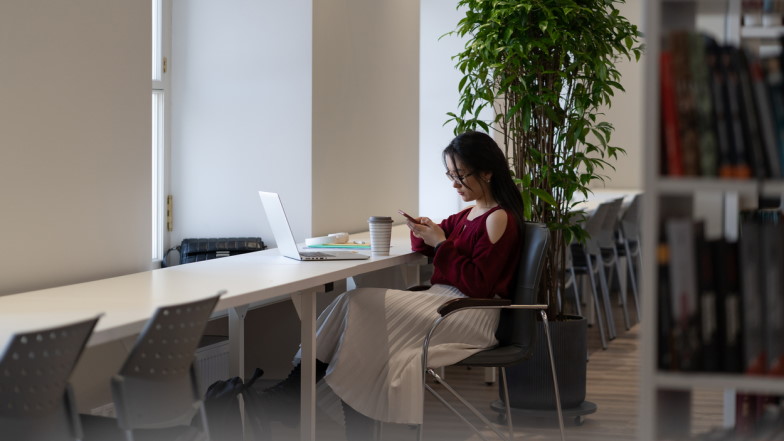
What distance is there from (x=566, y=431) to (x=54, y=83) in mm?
2401

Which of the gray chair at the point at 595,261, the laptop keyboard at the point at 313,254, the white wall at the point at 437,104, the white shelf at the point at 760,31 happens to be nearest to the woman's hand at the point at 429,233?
the laptop keyboard at the point at 313,254

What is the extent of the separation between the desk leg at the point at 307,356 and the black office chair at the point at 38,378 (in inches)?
47.3

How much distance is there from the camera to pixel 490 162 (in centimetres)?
345

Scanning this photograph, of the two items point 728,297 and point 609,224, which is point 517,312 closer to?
point 728,297

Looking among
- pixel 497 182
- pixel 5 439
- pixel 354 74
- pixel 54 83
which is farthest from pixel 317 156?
pixel 5 439

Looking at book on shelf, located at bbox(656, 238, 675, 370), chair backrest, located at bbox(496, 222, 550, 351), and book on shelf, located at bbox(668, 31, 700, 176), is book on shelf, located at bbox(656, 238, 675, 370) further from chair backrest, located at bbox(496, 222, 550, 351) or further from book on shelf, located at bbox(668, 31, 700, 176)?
chair backrest, located at bbox(496, 222, 550, 351)

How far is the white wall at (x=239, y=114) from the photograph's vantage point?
423 cm

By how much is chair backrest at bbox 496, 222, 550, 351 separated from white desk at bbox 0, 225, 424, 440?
0.48 metres

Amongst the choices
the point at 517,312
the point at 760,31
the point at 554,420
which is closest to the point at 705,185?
the point at 760,31

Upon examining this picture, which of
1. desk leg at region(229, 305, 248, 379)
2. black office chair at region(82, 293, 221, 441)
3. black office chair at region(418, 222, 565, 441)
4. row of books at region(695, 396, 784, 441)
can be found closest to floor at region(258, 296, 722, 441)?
desk leg at region(229, 305, 248, 379)

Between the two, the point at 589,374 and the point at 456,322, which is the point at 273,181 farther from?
the point at 589,374

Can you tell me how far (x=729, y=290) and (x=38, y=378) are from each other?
4.11 ft

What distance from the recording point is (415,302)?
3.25 metres

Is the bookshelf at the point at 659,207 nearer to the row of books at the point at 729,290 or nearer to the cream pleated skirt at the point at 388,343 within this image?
the row of books at the point at 729,290
